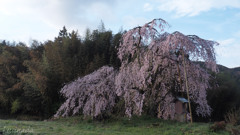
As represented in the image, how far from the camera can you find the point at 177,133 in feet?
22.1

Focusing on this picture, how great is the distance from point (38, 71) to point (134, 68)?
10405mm

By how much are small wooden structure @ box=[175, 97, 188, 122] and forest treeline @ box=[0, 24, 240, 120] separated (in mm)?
6701

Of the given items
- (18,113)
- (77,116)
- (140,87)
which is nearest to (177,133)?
(140,87)

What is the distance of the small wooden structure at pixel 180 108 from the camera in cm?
938

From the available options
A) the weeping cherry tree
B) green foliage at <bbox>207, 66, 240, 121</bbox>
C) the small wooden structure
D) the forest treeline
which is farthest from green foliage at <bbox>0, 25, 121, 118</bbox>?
green foliage at <bbox>207, 66, 240, 121</bbox>

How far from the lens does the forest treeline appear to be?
15453 millimetres

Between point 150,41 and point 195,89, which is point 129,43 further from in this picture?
point 195,89

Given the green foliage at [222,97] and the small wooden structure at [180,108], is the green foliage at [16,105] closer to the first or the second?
the small wooden structure at [180,108]

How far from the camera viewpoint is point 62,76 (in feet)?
53.5

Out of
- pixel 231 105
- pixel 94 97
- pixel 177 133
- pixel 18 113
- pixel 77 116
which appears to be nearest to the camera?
pixel 177 133

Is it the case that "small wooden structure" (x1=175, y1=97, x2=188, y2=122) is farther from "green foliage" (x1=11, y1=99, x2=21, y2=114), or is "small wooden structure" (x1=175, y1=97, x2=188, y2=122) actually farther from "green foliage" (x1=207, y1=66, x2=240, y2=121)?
"green foliage" (x1=11, y1=99, x2=21, y2=114)

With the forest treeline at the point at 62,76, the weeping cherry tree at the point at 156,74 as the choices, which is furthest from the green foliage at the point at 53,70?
the weeping cherry tree at the point at 156,74

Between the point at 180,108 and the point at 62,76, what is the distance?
1020 cm

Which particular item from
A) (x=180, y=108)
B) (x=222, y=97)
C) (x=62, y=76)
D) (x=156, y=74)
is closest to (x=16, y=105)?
(x=62, y=76)
